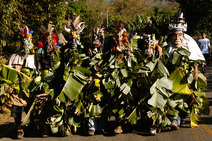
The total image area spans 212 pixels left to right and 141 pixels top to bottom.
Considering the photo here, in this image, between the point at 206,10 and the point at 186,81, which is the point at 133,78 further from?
the point at 206,10

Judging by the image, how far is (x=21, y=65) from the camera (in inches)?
336

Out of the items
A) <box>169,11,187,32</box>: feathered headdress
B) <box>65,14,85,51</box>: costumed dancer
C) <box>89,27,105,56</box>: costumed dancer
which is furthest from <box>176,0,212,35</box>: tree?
<box>65,14,85,51</box>: costumed dancer

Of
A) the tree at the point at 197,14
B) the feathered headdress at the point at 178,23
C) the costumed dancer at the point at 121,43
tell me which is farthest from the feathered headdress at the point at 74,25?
the tree at the point at 197,14

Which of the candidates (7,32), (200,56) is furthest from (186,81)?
(7,32)

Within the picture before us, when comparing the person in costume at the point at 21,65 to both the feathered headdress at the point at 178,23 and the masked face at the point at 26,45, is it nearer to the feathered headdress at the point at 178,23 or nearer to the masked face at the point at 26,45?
the masked face at the point at 26,45

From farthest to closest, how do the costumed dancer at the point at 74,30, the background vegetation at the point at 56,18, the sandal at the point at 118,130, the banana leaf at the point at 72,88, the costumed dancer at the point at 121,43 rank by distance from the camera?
the background vegetation at the point at 56,18 < the costumed dancer at the point at 74,30 < the sandal at the point at 118,130 < the costumed dancer at the point at 121,43 < the banana leaf at the point at 72,88

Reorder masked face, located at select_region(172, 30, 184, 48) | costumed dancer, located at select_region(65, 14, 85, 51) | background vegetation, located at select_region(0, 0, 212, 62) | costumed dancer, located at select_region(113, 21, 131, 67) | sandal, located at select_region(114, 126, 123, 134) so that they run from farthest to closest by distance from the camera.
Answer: background vegetation, located at select_region(0, 0, 212, 62)
masked face, located at select_region(172, 30, 184, 48)
costumed dancer, located at select_region(65, 14, 85, 51)
sandal, located at select_region(114, 126, 123, 134)
costumed dancer, located at select_region(113, 21, 131, 67)

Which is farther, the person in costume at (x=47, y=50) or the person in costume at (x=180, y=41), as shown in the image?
the person in costume at (x=180, y=41)

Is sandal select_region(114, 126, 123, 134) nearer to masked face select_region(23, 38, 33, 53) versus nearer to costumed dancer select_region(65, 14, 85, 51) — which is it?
costumed dancer select_region(65, 14, 85, 51)

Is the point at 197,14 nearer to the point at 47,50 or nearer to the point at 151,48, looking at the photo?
the point at 151,48

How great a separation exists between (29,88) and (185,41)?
3.73 metres

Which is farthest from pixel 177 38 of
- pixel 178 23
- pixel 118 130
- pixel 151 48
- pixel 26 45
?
pixel 26 45

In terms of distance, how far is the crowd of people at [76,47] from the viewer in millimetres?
8047

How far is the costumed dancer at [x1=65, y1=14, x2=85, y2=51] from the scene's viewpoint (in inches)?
324
